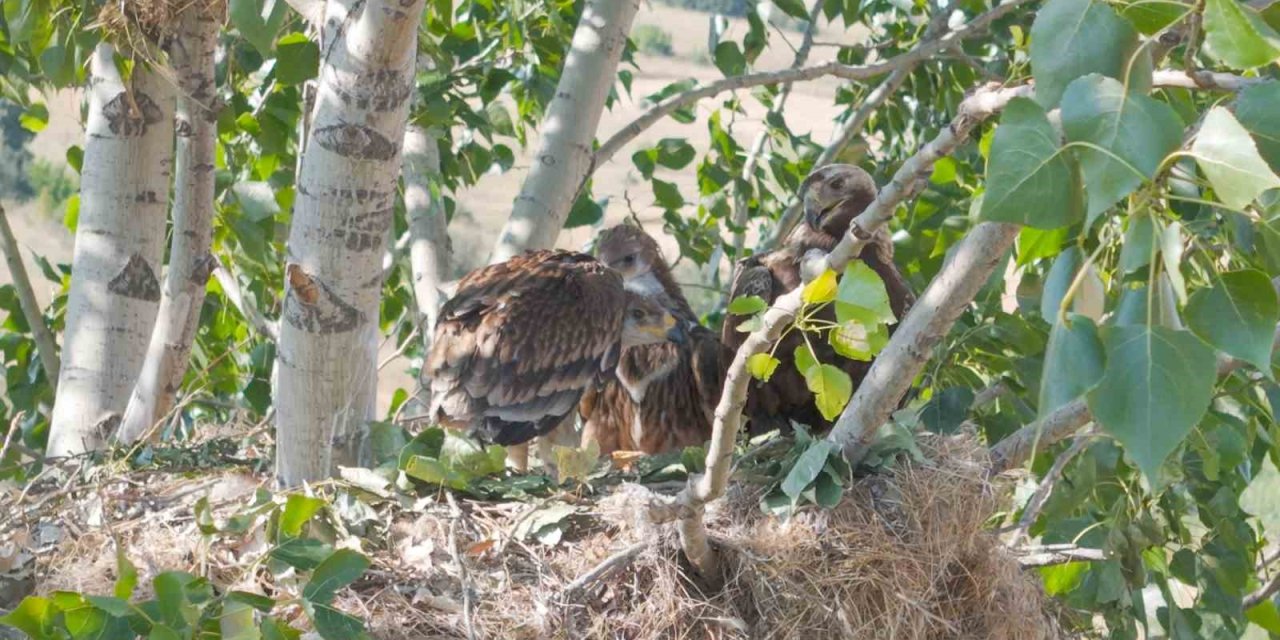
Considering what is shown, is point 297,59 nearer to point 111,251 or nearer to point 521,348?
point 521,348

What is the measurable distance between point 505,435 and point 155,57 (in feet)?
4.08

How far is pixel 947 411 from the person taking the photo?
305 cm

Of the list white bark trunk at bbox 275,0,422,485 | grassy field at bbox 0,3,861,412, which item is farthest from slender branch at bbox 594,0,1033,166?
grassy field at bbox 0,3,861,412

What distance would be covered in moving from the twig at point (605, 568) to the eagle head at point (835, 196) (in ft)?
4.54

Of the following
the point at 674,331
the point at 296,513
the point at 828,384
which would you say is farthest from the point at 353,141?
the point at 674,331

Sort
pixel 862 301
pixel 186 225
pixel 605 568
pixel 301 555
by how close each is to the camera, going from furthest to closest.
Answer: pixel 186 225
pixel 605 568
pixel 301 555
pixel 862 301

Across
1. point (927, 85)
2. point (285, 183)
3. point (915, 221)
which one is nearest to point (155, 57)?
point (285, 183)

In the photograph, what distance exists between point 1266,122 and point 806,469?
5.09ft

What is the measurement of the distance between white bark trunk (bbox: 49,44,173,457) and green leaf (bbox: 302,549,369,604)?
205cm

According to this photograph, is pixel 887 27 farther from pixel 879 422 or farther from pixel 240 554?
pixel 240 554

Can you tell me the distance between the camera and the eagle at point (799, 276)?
11.7 ft

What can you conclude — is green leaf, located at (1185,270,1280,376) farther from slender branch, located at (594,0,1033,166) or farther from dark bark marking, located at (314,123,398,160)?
slender branch, located at (594,0,1033,166)

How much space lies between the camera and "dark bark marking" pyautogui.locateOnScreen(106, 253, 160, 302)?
3.81 m

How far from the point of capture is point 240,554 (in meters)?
2.62
